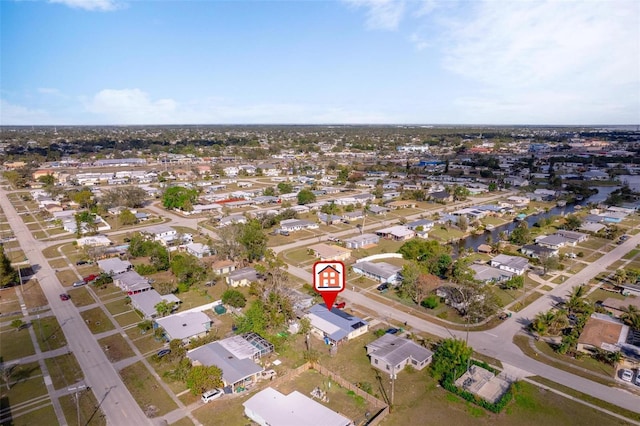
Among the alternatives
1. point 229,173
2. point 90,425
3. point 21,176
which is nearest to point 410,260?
point 90,425

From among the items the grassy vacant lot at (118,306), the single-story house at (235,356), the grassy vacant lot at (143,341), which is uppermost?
the single-story house at (235,356)

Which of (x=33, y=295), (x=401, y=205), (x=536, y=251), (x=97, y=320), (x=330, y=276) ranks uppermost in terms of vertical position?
(x=330, y=276)


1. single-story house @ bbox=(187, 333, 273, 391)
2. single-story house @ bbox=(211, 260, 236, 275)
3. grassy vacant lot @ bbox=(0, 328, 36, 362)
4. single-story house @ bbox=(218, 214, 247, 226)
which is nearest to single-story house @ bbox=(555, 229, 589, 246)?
single-story house @ bbox=(211, 260, 236, 275)

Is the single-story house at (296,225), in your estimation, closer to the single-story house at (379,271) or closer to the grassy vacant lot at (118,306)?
the single-story house at (379,271)

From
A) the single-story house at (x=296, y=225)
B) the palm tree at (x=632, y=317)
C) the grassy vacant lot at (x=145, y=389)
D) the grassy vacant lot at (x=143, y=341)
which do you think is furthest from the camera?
the single-story house at (x=296, y=225)

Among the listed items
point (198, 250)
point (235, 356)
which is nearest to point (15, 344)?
point (235, 356)

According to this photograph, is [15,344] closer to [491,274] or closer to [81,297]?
[81,297]

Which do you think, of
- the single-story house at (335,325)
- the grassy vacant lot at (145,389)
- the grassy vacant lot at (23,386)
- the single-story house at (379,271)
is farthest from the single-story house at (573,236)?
the grassy vacant lot at (23,386)
